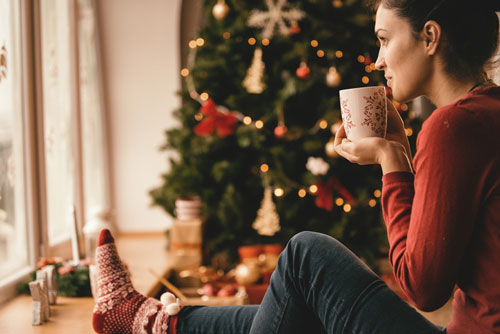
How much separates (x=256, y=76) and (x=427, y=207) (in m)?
1.96

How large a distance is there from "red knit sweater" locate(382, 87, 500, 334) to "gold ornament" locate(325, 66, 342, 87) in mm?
1745

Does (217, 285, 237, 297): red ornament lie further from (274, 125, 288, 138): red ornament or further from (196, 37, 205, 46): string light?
(196, 37, 205, 46): string light

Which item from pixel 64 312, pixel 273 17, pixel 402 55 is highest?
pixel 273 17

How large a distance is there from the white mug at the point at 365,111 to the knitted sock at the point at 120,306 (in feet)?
2.12

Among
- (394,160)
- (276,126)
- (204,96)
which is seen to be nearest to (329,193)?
(276,126)

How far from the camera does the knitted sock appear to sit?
1.39 metres

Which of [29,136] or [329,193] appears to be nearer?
[29,136]

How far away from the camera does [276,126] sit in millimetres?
2830

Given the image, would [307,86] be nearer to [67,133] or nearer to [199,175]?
[199,175]

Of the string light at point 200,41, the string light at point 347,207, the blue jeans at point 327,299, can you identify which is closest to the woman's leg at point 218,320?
the blue jeans at point 327,299

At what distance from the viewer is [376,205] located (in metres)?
2.80

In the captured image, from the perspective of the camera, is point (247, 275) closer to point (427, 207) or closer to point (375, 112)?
point (375, 112)

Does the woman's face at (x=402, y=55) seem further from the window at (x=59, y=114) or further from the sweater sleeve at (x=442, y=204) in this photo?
the window at (x=59, y=114)

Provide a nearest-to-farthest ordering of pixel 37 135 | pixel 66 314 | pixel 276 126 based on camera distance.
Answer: pixel 66 314
pixel 37 135
pixel 276 126
